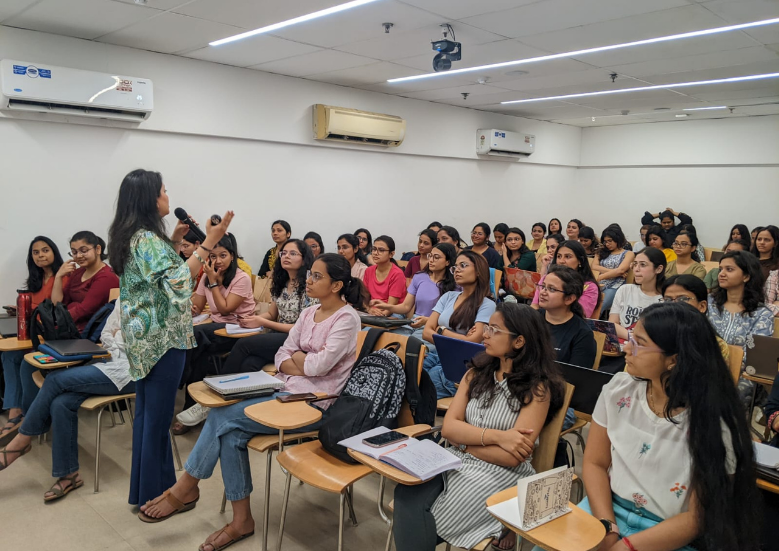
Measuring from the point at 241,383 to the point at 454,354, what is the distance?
107cm

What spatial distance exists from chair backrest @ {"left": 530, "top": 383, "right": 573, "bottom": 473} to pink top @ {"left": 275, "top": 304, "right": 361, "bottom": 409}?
102 centimetres

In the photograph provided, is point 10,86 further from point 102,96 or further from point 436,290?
point 436,290

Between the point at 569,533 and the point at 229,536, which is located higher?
the point at 569,533

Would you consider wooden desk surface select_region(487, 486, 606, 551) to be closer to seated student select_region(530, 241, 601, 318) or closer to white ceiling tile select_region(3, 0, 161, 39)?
seated student select_region(530, 241, 601, 318)

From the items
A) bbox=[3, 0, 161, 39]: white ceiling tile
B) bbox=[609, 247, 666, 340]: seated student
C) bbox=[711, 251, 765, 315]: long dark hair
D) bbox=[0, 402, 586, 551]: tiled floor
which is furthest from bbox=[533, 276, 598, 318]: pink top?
bbox=[3, 0, 161, 39]: white ceiling tile

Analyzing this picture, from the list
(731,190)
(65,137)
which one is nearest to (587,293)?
(65,137)

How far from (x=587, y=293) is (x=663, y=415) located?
242 cm

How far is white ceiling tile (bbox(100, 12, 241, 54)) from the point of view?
427 cm

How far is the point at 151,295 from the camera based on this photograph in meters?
Result: 2.71

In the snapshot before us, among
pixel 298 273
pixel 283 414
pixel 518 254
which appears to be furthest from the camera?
pixel 518 254

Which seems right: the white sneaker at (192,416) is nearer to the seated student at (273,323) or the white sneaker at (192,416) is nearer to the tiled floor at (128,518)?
the seated student at (273,323)

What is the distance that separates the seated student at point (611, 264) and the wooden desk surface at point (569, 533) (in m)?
4.04

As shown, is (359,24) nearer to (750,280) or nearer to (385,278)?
(385,278)

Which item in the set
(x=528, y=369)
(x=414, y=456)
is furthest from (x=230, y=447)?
(x=528, y=369)
